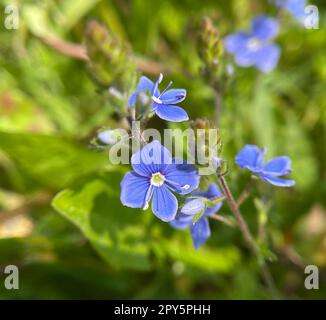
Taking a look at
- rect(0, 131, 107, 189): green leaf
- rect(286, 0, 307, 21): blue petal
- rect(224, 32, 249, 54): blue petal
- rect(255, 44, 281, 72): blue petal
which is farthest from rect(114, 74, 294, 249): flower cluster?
rect(286, 0, 307, 21): blue petal

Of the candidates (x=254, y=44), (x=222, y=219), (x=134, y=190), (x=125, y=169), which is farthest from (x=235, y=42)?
(x=134, y=190)

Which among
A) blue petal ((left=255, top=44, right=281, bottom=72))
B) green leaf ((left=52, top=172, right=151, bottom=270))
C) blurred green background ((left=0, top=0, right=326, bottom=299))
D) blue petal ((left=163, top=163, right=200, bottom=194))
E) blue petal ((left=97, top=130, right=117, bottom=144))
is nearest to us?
blue petal ((left=163, top=163, right=200, bottom=194))

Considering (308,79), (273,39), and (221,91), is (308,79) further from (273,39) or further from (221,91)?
(221,91)

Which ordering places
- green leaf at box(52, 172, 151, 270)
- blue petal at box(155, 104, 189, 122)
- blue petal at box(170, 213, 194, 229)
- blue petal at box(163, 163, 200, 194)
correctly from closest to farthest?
blue petal at box(155, 104, 189, 122) < blue petal at box(163, 163, 200, 194) < blue petal at box(170, 213, 194, 229) < green leaf at box(52, 172, 151, 270)

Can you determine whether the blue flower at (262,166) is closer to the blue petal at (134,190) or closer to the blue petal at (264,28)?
the blue petal at (134,190)

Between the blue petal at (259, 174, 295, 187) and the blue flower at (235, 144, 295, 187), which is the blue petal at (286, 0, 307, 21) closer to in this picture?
the blue flower at (235, 144, 295, 187)

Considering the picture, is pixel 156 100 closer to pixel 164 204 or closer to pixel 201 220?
pixel 164 204

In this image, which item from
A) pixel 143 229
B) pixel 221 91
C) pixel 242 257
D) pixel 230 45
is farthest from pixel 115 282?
pixel 230 45
